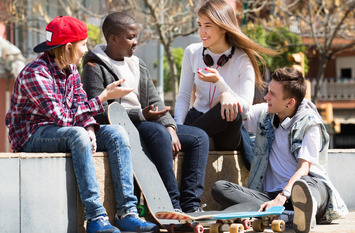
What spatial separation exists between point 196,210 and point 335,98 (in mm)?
34408

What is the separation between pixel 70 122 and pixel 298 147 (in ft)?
5.85

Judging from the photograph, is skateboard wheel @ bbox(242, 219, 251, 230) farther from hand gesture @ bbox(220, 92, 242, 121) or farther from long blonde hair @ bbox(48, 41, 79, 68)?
long blonde hair @ bbox(48, 41, 79, 68)

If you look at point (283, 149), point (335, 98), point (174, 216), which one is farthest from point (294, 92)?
point (335, 98)

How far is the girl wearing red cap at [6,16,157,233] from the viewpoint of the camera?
4.97 metres

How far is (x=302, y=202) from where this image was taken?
202 inches

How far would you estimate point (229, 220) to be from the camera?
203 inches

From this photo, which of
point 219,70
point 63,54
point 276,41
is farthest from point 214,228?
point 276,41

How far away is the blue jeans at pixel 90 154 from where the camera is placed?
195 inches

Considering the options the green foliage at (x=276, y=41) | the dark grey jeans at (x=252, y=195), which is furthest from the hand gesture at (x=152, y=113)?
the green foliage at (x=276, y=41)

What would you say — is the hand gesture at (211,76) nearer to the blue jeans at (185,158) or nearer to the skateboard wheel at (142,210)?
the blue jeans at (185,158)

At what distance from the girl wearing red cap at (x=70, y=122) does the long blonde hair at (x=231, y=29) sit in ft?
4.87

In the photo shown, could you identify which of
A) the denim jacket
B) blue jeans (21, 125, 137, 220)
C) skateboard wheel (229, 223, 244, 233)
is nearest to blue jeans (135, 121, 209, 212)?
blue jeans (21, 125, 137, 220)

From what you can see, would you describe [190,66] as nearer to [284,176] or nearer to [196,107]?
[196,107]

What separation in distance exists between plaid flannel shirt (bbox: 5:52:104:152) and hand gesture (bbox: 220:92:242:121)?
116cm
